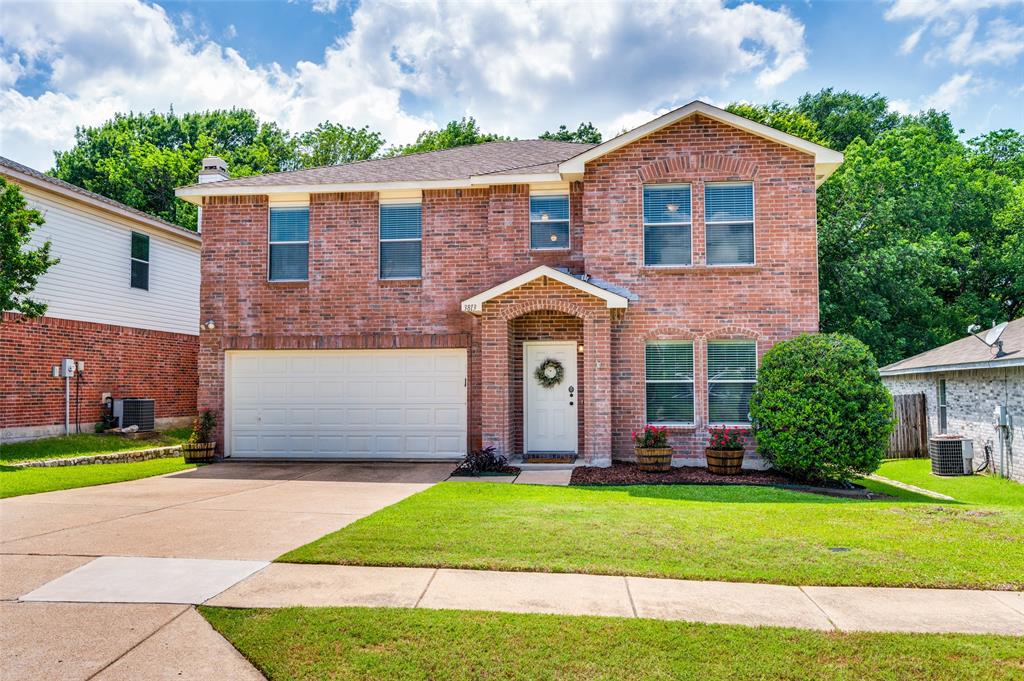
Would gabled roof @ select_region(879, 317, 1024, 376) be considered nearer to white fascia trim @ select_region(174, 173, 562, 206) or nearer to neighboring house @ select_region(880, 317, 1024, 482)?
neighboring house @ select_region(880, 317, 1024, 482)

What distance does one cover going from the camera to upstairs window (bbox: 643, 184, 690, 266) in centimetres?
1334

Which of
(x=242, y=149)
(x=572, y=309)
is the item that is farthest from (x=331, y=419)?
(x=242, y=149)

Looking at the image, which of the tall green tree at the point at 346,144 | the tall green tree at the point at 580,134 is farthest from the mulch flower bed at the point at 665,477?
the tall green tree at the point at 346,144

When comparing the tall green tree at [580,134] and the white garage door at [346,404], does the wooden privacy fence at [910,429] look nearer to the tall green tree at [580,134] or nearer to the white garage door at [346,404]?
the white garage door at [346,404]

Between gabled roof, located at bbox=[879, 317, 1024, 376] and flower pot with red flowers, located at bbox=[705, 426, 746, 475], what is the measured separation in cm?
546

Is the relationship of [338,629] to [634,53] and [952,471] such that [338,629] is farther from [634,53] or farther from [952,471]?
[952,471]

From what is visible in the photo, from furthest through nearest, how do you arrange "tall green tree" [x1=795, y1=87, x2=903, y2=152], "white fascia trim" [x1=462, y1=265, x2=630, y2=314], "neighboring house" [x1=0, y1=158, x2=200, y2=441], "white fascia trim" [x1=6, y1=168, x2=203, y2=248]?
"tall green tree" [x1=795, y1=87, x2=903, y2=152]
"neighboring house" [x1=0, y1=158, x2=200, y2=441]
"white fascia trim" [x1=6, y1=168, x2=203, y2=248]
"white fascia trim" [x1=462, y1=265, x2=630, y2=314]

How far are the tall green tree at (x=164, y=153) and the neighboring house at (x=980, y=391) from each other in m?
27.6

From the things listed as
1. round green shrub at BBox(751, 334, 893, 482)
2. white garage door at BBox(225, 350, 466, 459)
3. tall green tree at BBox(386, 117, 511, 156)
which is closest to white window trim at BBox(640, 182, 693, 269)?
round green shrub at BBox(751, 334, 893, 482)

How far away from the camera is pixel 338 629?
444 centimetres

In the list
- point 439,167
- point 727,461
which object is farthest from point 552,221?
point 727,461

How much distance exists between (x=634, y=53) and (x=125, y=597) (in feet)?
36.5

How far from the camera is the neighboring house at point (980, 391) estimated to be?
13547 millimetres

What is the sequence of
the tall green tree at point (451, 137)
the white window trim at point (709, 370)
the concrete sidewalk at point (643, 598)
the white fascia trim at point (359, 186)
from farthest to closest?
the tall green tree at point (451, 137), the white fascia trim at point (359, 186), the white window trim at point (709, 370), the concrete sidewalk at point (643, 598)
